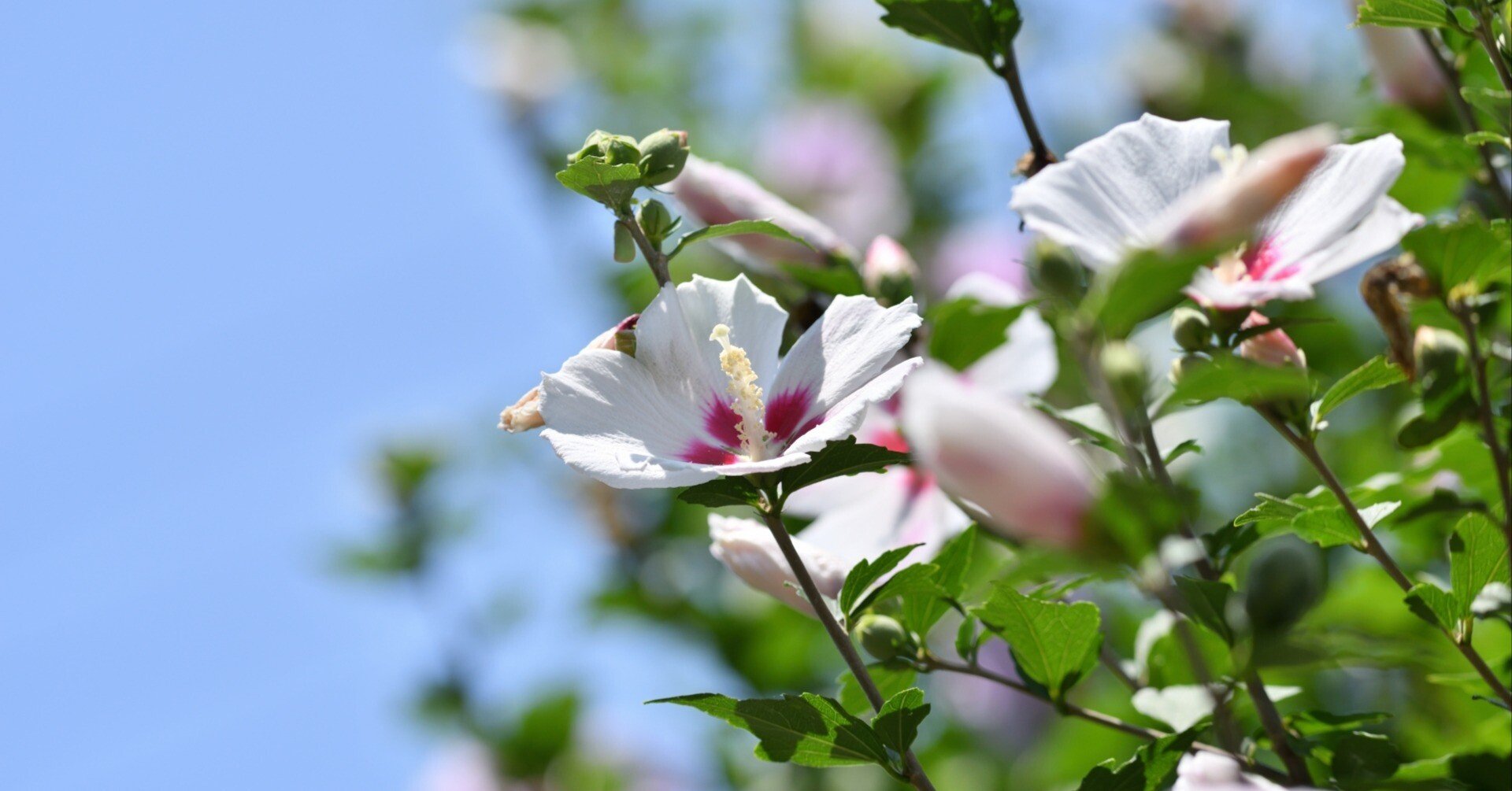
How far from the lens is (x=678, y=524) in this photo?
2342 mm

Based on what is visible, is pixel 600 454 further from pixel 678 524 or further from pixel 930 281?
pixel 930 281

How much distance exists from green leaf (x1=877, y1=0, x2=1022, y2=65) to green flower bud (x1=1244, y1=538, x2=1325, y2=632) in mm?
507

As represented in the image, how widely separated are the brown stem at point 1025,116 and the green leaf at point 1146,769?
1.21 ft

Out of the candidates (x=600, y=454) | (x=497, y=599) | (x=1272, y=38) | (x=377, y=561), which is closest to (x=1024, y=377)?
(x=600, y=454)

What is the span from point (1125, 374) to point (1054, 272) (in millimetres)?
135

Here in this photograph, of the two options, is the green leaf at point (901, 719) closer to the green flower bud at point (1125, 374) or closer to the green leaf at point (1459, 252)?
the green flower bud at point (1125, 374)

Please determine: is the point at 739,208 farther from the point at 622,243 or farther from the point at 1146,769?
the point at 1146,769

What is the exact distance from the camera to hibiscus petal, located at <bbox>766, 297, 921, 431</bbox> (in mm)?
761

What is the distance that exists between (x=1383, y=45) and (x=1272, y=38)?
196 cm

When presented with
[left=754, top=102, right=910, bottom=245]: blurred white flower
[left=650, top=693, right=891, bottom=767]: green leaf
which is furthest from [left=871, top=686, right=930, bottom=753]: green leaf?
[left=754, top=102, right=910, bottom=245]: blurred white flower

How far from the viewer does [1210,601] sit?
71 cm


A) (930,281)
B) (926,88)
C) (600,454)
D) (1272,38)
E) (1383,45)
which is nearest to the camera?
(600,454)

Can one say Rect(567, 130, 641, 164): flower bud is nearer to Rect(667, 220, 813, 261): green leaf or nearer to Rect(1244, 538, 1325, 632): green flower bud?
Rect(667, 220, 813, 261): green leaf

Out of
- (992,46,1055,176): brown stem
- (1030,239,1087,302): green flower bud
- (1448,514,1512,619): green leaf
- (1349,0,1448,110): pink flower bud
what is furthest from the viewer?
(1349,0,1448,110): pink flower bud
